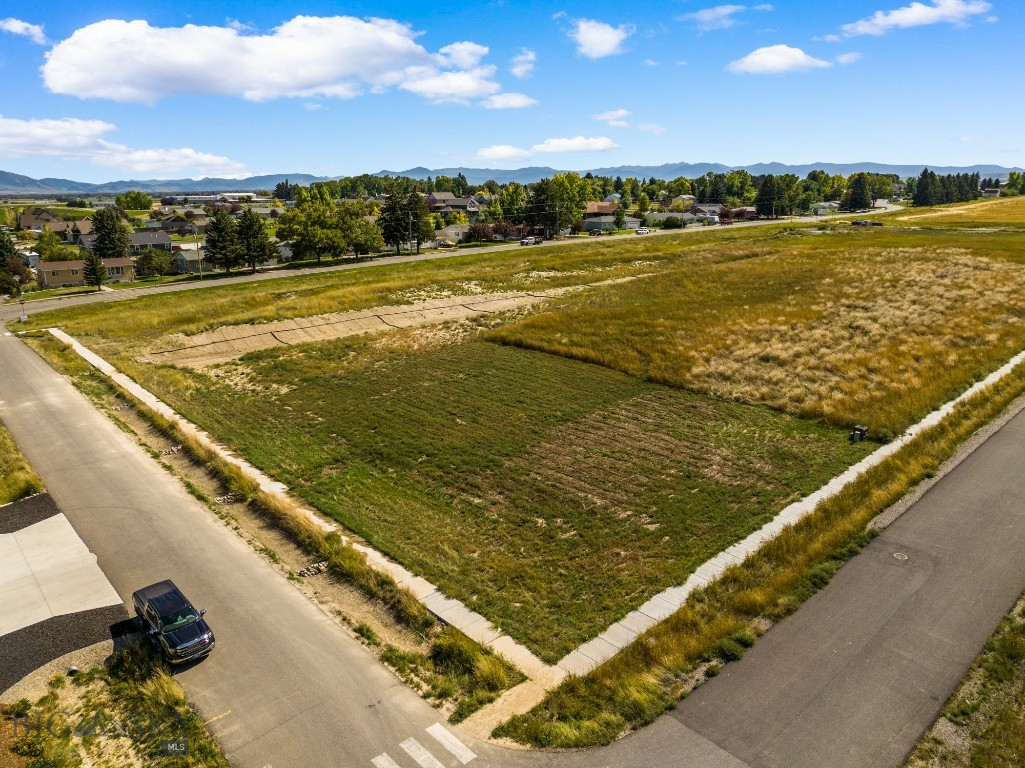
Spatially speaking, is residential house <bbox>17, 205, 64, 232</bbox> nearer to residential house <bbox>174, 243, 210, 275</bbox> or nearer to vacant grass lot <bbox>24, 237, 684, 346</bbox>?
residential house <bbox>174, 243, 210, 275</bbox>

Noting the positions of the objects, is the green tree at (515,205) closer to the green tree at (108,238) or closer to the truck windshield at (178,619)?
the green tree at (108,238)

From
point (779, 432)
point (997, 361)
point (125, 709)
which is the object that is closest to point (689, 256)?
point (997, 361)

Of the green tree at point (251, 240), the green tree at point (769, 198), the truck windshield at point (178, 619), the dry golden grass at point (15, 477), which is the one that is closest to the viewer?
the truck windshield at point (178, 619)

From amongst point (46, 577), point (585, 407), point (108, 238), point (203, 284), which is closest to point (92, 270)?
point (203, 284)

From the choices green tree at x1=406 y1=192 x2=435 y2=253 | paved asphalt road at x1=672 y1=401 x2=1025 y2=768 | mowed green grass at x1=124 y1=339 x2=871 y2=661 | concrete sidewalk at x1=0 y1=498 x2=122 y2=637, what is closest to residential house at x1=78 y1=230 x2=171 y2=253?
green tree at x1=406 y1=192 x2=435 y2=253

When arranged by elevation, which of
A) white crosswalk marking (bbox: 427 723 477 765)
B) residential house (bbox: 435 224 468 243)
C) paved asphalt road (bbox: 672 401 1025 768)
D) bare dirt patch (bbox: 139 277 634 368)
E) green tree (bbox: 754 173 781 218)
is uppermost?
green tree (bbox: 754 173 781 218)

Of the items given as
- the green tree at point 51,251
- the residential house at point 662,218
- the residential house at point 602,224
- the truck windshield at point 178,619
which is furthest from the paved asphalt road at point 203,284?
the truck windshield at point 178,619

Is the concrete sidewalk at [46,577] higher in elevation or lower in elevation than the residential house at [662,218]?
lower
